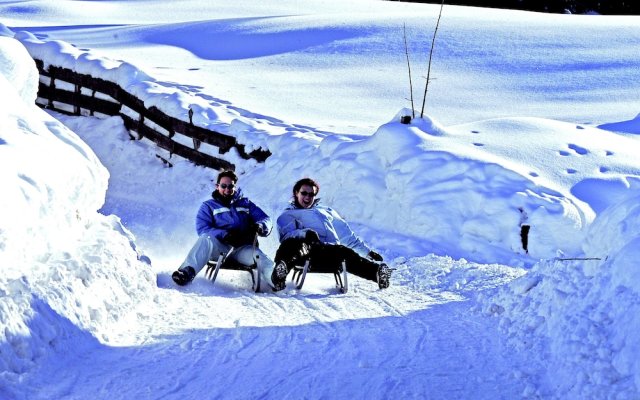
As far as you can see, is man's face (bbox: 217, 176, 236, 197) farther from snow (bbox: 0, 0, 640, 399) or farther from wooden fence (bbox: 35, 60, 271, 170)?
wooden fence (bbox: 35, 60, 271, 170)

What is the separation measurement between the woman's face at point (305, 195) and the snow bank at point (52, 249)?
1787 millimetres

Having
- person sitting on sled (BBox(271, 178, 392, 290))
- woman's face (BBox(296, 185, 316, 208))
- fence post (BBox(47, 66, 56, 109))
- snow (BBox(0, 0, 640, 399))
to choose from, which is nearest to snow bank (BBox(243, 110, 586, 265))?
snow (BBox(0, 0, 640, 399))

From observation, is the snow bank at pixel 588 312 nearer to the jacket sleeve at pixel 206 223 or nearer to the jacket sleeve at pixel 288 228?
the jacket sleeve at pixel 288 228

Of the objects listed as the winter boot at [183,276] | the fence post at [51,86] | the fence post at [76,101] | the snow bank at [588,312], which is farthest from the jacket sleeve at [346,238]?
the fence post at [51,86]

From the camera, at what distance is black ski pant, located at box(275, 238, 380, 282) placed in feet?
27.8

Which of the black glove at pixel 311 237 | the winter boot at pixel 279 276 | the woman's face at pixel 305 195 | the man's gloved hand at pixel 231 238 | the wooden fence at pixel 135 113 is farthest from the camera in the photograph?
the wooden fence at pixel 135 113

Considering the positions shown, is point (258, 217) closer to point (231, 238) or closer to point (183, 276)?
point (231, 238)

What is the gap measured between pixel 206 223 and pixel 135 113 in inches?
343

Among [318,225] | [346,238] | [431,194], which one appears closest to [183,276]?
[318,225]

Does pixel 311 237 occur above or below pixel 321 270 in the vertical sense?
above

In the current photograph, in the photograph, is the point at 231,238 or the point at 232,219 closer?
the point at 231,238

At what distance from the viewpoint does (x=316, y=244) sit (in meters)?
8.61

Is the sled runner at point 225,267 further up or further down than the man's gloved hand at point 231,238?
further down

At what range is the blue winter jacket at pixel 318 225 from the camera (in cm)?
895
